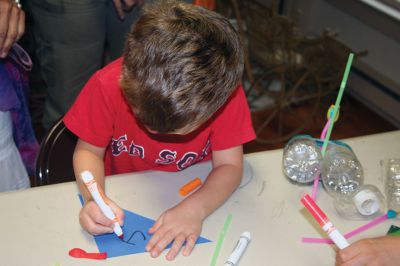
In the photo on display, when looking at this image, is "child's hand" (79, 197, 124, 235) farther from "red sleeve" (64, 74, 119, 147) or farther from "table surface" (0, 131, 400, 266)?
"red sleeve" (64, 74, 119, 147)

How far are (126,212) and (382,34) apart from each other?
6.51 feet

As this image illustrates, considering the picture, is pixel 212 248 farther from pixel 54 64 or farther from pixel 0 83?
pixel 54 64

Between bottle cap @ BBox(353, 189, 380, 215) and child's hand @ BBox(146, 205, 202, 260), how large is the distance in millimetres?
316

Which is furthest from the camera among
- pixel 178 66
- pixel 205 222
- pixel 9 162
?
pixel 9 162

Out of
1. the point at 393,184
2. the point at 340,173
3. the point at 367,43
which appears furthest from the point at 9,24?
the point at 367,43

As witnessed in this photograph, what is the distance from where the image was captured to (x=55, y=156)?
1052mm

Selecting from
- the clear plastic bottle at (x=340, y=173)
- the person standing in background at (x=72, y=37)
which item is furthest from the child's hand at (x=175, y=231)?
the person standing in background at (x=72, y=37)

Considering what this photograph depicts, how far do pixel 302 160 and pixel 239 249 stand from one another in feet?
0.89

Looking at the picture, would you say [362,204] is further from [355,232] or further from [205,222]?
[205,222]

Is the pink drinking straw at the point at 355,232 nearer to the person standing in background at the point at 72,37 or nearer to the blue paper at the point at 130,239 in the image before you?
the blue paper at the point at 130,239

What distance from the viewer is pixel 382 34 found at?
2426 millimetres

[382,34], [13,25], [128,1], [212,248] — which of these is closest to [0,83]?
[13,25]

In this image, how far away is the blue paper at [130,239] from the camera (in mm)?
827

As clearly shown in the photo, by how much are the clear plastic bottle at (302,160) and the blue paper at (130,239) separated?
0.26 meters
